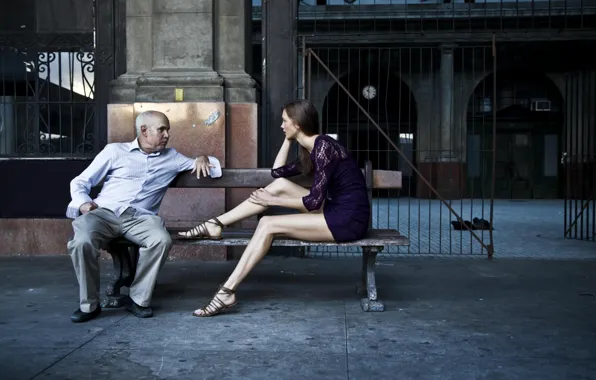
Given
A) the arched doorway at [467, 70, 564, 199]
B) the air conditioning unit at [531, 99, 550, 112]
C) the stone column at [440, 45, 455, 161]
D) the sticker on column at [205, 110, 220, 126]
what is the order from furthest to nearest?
the arched doorway at [467, 70, 564, 199], the air conditioning unit at [531, 99, 550, 112], the stone column at [440, 45, 455, 161], the sticker on column at [205, 110, 220, 126]

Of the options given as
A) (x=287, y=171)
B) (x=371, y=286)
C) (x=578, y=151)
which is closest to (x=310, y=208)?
(x=287, y=171)

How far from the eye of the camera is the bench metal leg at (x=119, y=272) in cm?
500

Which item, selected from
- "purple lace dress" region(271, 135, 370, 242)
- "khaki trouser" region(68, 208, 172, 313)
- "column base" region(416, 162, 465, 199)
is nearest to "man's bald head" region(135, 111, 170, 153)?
"khaki trouser" region(68, 208, 172, 313)

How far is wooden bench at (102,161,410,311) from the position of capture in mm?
4902

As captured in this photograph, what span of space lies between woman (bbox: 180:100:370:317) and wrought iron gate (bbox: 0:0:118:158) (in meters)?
3.76

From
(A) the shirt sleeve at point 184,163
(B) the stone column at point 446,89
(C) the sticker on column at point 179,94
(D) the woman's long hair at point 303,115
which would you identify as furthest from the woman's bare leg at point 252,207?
(B) the stone column at point 446,89

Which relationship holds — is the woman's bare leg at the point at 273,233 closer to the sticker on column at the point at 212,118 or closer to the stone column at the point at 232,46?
the sticker on column at the point at 212,118

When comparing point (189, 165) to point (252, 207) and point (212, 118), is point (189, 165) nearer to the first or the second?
point (252, 207)

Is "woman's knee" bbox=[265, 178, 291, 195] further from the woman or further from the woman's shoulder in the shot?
the woman's shoulder

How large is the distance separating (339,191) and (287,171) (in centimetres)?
56

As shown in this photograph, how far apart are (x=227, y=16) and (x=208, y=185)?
2.85m

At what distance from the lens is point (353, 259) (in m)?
7.73

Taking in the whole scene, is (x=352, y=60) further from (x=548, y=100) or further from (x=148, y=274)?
(x=148, y=274)

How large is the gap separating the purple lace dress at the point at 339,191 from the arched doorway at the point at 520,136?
20.1m
